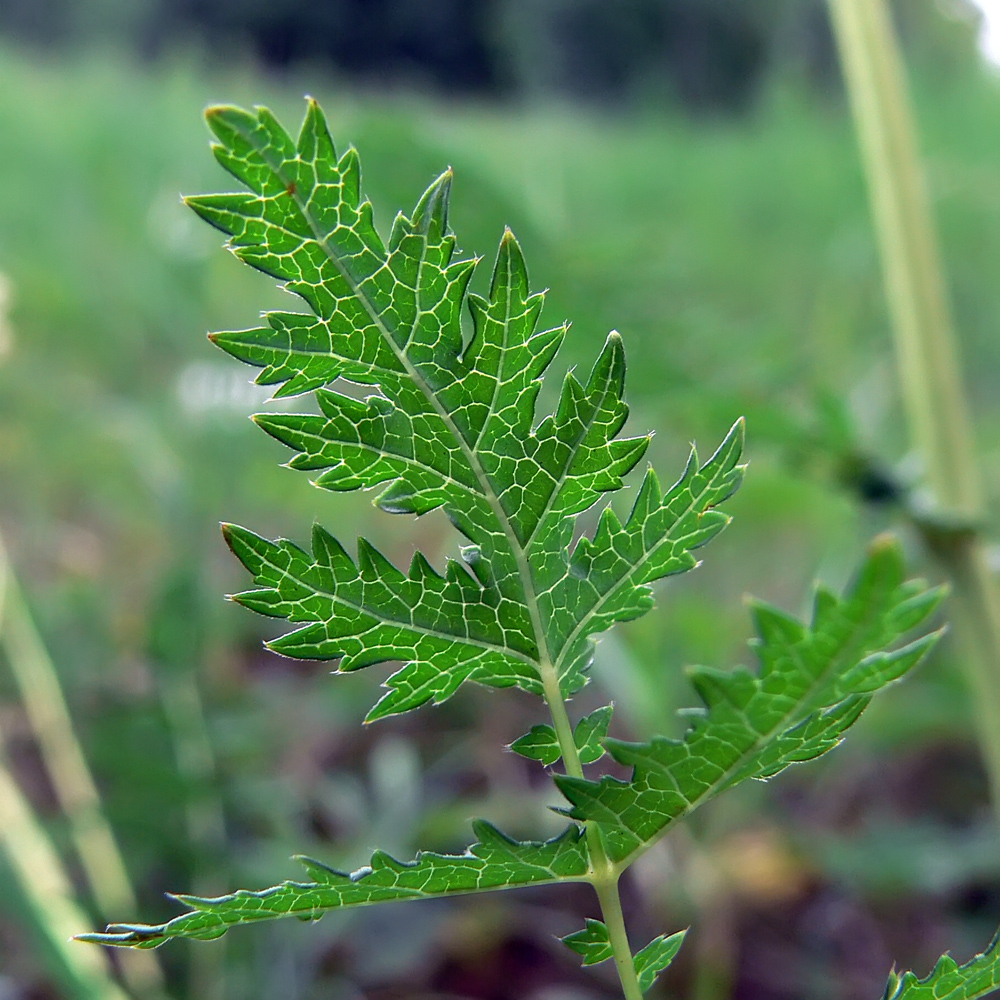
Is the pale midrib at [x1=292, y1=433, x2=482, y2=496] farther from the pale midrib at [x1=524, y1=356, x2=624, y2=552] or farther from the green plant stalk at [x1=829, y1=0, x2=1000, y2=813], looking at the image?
the green plant stalk at [x1=829, y1=0, x2=1000, y2=813]

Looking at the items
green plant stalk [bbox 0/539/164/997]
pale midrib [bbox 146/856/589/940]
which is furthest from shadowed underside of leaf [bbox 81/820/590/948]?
green plant stalk [bbox 0/539/164/997]

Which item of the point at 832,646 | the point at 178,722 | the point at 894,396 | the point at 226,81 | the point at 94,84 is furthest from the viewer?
the point at 226,81

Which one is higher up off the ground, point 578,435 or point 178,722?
point 578,435

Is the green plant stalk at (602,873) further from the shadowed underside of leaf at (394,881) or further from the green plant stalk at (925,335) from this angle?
the green plant stalk at (925,335)

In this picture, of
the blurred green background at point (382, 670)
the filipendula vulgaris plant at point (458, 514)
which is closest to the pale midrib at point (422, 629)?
the filipendula vulgaris plant at point (458, 514)

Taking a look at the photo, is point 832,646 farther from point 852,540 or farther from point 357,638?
point 852,540

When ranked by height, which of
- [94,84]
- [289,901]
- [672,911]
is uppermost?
[94,84]

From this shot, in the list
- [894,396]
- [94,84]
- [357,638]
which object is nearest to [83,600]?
[357,638]
